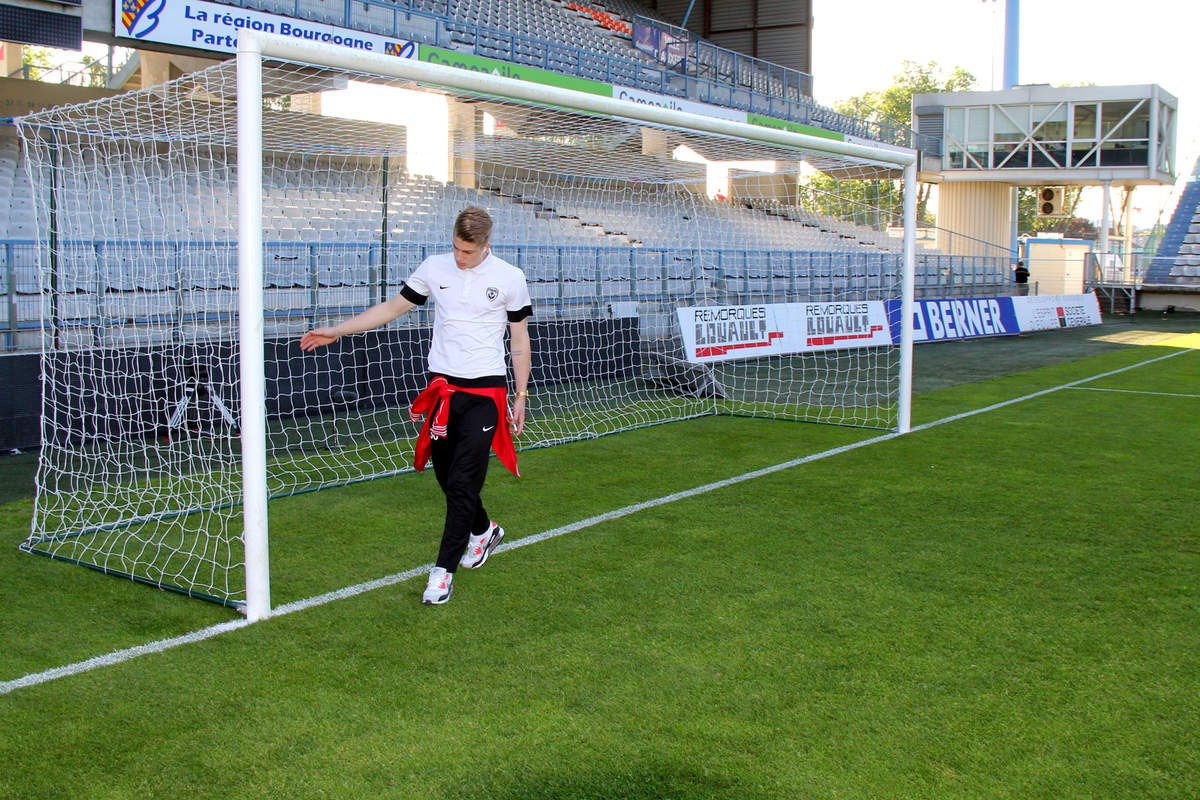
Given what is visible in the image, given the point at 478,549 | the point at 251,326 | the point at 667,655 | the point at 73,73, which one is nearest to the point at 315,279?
the point at 478,549

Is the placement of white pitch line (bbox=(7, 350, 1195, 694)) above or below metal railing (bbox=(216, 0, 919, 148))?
below

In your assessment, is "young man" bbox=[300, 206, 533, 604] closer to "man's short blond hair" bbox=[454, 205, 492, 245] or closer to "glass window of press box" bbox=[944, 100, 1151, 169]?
"man's short blond hair" bbox=[454, 205, 492, 245]

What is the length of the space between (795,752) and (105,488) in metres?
5.05

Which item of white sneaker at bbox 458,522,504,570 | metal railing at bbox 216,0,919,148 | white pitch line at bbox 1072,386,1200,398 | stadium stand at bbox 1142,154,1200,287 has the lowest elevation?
white sneaker at bbox 458,522,504,570

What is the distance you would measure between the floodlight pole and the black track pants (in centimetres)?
77

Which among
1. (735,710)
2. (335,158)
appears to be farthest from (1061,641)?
(335,158)

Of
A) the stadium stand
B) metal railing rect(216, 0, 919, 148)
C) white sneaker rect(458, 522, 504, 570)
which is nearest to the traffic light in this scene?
the stadium stand

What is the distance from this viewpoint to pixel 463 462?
444 centimetres

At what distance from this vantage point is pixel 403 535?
561 cm

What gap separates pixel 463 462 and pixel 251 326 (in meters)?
1.07

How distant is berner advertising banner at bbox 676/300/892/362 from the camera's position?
40.3 ft

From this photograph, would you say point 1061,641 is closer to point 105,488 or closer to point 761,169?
point 105,488

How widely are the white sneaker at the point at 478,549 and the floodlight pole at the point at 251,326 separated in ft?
3.35

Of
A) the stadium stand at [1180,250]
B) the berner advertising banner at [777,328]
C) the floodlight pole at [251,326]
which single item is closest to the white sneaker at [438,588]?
the floodlight pole at [251,326]
